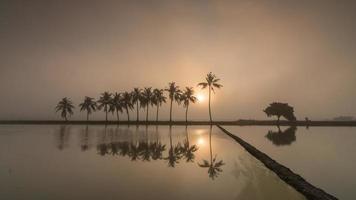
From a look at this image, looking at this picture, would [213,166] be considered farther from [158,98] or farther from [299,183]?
[158,98]

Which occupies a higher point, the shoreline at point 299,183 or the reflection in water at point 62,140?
the reflection in water at point 62,140

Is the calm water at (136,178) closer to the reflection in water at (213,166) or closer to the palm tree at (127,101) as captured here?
the reflection in water at (213,166)

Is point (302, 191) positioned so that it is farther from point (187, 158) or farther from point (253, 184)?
point (187, 158)

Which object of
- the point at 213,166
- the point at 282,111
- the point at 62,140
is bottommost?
the point at 213,166

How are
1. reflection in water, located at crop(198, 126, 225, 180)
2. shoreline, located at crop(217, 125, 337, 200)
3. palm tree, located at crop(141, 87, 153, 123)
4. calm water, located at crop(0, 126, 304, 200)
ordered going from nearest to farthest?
1. shoreline, located at crop(217, 125, 337, 200)
2. calm water, located at crop(0, 126, 304, 200)
3. reflection in water, located at crop(198, 126, 225, 180)
4. palm tree, located at crop(141, 87, 153, 123)

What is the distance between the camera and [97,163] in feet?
68.1

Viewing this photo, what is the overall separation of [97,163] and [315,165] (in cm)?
1258

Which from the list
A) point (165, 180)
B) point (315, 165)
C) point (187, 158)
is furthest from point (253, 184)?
point (187, 158)

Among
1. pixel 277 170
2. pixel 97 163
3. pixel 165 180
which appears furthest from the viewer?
pixel 97 163

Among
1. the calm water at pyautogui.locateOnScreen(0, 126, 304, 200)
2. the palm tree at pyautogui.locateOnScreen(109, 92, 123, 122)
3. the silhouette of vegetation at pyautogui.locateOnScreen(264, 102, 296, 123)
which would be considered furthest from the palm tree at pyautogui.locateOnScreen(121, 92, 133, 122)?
the calm water at pyautogui.locateOnScreen(0, 126, 304, 200)

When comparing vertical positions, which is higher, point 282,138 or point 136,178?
point 282,138

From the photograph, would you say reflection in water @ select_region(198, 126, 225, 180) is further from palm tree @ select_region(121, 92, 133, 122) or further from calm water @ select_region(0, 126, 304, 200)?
palm tree @ select_region(121, 92, 133, 122)

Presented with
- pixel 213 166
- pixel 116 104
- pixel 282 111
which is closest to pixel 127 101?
pixel 116 104

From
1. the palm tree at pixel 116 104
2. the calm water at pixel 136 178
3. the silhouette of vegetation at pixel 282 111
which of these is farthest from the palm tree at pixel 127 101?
the calm water at pixel 136 178
